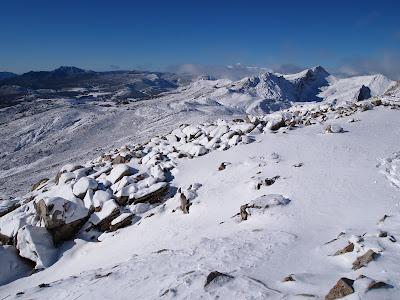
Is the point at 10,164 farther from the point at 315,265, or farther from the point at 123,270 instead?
the point at 315,265

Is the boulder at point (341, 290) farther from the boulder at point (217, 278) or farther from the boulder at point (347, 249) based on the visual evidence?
the boulder at point (217, 278)

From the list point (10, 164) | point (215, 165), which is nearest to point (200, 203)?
point (215, 165)

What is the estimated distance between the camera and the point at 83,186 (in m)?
20.2

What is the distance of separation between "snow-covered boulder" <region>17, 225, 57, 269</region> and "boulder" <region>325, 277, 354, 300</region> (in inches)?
500

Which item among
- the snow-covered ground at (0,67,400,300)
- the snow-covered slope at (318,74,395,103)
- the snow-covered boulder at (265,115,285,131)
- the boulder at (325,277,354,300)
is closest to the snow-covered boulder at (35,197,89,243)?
the snow-covered ground at (0,67,400,300)

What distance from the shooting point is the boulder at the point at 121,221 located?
58.9 ft

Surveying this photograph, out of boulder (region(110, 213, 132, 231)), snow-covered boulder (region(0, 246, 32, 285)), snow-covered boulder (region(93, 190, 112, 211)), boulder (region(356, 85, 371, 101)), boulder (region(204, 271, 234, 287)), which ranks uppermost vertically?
boulder (region(356, 85, 371, 101))

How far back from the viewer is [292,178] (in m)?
17.2

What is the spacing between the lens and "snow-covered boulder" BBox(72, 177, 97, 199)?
20.0 m

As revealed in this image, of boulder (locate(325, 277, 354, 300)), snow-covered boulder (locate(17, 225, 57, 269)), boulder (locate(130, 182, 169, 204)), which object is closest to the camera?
boulder (locate(325, 277, 354, 300))

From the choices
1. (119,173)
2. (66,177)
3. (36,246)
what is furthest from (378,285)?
(66,177)

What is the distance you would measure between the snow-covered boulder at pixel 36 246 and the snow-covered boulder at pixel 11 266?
30cm

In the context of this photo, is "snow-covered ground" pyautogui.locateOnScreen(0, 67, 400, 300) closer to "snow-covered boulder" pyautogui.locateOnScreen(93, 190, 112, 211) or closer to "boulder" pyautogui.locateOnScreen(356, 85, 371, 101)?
"snow-covered boulder" pyautogui.locateOnScreen(93, 190, 112, 211)

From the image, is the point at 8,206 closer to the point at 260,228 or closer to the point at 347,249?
the point at 260,228
